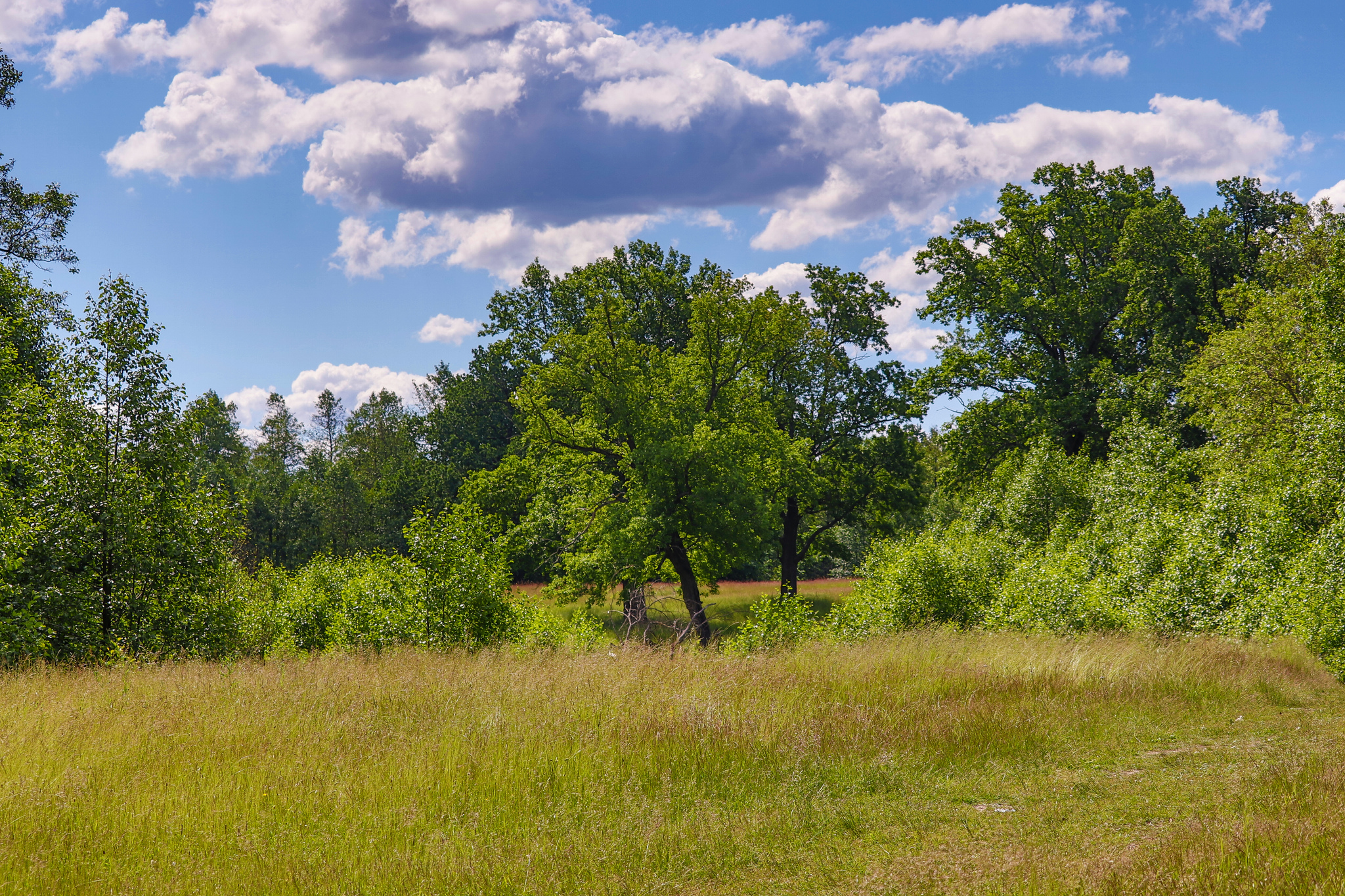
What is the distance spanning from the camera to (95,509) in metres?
12.3

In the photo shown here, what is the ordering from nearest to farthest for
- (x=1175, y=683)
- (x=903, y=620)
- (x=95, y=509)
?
(x=1175, y=683), (x=95, y=509), (x=903, y=620)

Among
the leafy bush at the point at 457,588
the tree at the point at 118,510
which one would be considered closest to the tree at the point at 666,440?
the leafy bush at the point at 457,588

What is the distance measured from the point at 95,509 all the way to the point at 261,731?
7414 mm

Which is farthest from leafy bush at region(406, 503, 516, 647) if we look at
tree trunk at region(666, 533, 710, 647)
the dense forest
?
tree trunk at region(666, 533, 710, 647)

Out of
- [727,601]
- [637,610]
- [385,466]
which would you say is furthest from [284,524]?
[637,610]

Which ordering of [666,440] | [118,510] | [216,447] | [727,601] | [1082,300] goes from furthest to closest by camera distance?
1. [216,447]
2. [727,601]
3. [1082,300]
4. [666,440]
5. [118,510]

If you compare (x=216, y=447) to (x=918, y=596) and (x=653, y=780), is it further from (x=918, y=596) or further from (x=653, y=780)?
(x=653, y=780)

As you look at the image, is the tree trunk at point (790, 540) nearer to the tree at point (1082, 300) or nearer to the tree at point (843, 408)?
the tree at point (843, 408)

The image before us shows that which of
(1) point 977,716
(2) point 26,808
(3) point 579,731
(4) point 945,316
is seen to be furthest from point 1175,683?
(4) point 945,316

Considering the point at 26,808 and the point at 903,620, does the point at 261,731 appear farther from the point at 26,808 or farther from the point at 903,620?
the point at 903,620

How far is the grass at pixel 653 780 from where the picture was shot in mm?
5215

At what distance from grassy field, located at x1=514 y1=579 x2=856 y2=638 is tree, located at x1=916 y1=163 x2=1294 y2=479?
9.32 meters

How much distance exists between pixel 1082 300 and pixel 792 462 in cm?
1358

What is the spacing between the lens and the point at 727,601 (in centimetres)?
3731
